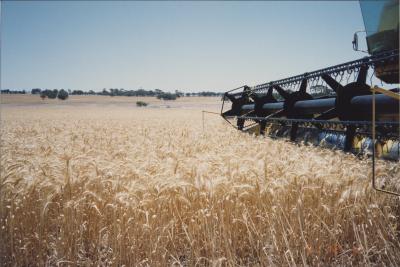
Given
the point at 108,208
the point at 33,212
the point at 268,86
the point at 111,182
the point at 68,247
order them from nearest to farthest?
the point at 68,247 < the point at 33,212 < the point at 108,208 < the point at 111,182 < the point at 268,86

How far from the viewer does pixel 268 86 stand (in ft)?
25.9

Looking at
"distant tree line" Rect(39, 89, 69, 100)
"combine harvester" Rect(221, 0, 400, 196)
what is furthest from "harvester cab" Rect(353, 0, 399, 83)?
"distant tree line" Rect(39, 89, 69, 100)

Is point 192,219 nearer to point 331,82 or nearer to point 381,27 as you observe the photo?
point 331,82

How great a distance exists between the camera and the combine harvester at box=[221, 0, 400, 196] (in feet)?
13.2

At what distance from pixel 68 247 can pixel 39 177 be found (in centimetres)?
83

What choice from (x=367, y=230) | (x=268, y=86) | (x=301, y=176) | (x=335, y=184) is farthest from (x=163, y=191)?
(x=268, y=86)

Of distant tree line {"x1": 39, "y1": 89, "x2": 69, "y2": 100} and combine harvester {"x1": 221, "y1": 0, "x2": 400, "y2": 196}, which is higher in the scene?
distant tree line {"x1": 39, "y1": 89, "x2": 69, "y2": 100}

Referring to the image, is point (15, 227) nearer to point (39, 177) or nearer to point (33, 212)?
point (33, 212)

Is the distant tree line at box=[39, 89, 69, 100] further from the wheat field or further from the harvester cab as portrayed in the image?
the wheat field

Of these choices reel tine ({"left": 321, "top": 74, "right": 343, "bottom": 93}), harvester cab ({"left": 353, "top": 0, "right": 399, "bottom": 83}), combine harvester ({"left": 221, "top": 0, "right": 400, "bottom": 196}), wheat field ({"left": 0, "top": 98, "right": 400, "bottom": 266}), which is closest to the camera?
wheat field ({"left": 0, "top": 98, "right": 400, "bottom": 266})

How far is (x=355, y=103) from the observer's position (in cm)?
427

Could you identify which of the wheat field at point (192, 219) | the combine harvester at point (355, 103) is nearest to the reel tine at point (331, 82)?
the combine harvester at point (355, 103)

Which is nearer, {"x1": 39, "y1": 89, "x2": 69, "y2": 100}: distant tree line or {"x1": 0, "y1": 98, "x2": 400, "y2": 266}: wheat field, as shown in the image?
{"x1": 0, "y1": 98, "x2": 400, "y2": 266}: wheat field

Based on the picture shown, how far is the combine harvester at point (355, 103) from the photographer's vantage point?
4.04 meters
